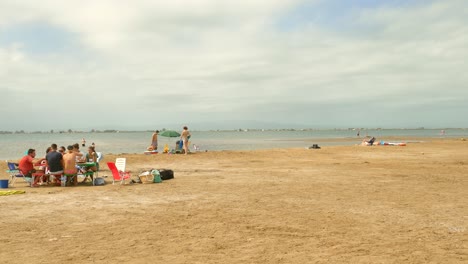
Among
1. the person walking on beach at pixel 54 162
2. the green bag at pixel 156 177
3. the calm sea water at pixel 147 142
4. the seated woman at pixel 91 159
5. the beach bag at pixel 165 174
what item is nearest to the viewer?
the person walking on beach at pixel 54 162

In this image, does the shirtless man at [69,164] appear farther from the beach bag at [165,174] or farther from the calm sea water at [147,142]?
the calm sea water at [147,142]

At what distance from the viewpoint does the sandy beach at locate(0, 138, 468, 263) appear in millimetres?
5496

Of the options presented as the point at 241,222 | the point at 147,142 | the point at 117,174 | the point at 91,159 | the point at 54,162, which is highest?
the point at 54,162

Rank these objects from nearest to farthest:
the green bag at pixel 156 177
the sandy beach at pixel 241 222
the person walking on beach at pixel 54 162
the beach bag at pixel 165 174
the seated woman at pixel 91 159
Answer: the sandy beach at pixel 241 222 → the person walking on beach at pixel 54 162 → the green bag at pixel 156 177 → the beach bag at pixel 165 174 → the seated woman at pixel 91 159

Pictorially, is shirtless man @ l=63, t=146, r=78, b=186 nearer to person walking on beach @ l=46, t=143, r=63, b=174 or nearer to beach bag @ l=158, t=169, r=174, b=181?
person walking on beach @ l=46, t=143, r=63, b=174

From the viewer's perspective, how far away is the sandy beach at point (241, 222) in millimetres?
5496

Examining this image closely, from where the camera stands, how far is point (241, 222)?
7.30 m

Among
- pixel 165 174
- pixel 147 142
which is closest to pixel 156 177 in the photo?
pixel 165 174

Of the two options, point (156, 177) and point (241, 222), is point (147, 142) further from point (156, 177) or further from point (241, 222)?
point (241, 222)

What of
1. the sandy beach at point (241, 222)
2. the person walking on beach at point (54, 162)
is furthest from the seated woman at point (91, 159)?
the sandy beach at point (241, 222)

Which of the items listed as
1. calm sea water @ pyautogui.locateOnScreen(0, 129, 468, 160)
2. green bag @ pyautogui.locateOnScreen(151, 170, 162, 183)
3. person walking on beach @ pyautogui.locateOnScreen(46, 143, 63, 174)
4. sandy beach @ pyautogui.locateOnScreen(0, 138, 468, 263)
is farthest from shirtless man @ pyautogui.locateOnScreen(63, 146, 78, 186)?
calm sea water @ pyautogui.locateOnScreen(0, 129, 468, 160)

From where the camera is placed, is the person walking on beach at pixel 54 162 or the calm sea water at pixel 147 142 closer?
the person walking on beach at pixel 54 162

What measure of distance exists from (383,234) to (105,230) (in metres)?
4.66

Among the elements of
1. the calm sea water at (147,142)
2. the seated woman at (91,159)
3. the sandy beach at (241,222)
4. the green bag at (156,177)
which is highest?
the seated woman at (91,159)
